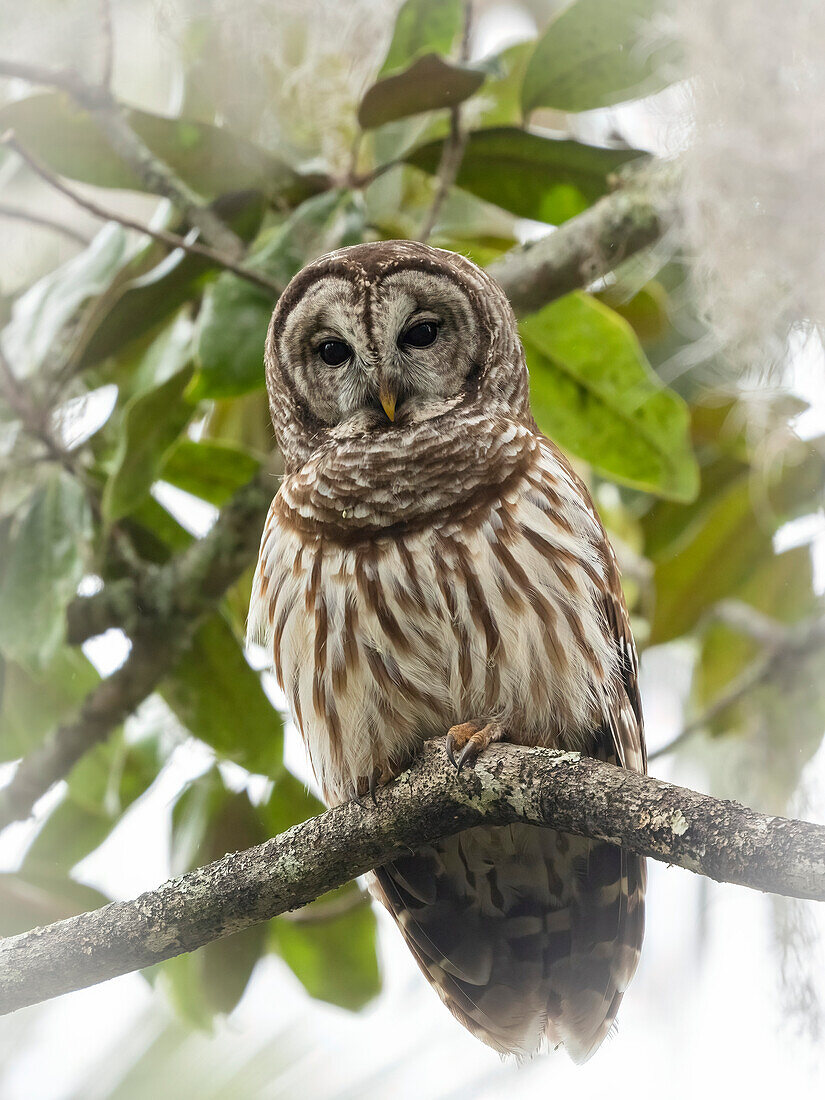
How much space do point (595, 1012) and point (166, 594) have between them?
119cm

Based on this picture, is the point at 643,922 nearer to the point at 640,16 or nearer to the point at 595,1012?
the point at 595,1012

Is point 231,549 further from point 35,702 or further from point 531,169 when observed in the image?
point 531,169

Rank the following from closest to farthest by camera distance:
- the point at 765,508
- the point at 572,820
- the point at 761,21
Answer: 1. the point at 572,820
2. the point at 761,21
3. the point at 765,508

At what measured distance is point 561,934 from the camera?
194 cm

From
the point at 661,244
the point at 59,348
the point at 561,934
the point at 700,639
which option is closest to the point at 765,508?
the point at 700,639

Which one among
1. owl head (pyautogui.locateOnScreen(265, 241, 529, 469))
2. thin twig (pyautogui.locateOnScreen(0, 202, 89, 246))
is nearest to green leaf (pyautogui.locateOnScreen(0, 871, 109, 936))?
owl head (pyautogui.locateOnScreen(265, 241, 529, 469))

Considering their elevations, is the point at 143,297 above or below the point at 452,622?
above

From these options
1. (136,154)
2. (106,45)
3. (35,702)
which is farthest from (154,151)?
(35,702)

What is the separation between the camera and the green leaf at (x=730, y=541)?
2.72m

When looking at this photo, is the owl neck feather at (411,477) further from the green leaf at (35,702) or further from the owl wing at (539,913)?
the green leaf at (35,702)

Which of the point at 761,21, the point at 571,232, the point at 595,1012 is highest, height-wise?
the point at 761,21

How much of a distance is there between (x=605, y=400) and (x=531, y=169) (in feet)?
A: 1.74

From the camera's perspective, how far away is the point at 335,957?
2.49 m

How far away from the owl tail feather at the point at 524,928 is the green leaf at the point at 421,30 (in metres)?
1.65
